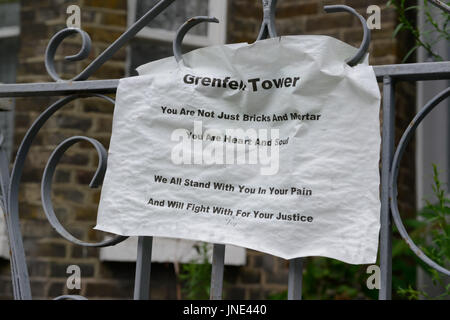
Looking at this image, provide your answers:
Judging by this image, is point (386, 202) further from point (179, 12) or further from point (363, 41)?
point (179, 12)

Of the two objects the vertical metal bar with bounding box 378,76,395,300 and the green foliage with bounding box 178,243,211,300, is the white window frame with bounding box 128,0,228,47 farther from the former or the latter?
the vertical metal bar with bounding box 378,76,395,300

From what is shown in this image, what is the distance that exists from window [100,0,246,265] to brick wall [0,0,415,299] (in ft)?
0.30

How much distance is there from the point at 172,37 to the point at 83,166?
3.14 feet

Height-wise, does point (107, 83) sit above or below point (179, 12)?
below

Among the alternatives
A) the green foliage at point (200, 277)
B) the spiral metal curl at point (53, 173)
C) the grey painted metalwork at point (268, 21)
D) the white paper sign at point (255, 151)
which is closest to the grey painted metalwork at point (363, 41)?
the white paper sign at point (255, 151)

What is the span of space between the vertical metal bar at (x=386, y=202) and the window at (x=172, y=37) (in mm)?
2331

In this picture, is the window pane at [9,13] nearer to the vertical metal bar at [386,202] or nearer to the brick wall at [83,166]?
the brick wall at [83,166]

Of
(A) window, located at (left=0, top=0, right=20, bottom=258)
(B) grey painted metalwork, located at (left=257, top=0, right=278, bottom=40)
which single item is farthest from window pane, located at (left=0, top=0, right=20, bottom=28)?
(B) grey painted metalwork, located at (left=257, top=0, right=278, bottom=40)

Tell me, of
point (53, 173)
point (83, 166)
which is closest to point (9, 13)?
point (83, 166)

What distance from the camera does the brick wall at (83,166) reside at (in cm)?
344

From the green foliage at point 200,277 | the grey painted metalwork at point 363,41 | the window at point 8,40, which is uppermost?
the window at point 8,40

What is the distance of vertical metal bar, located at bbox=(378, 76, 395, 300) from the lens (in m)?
1.30

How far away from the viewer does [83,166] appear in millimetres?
3482

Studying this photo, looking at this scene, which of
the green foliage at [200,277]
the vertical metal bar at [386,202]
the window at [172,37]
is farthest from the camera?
the window at [172,37]
